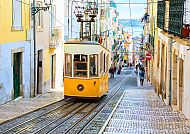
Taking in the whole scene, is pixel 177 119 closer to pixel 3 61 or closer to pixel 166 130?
pixel 166 130

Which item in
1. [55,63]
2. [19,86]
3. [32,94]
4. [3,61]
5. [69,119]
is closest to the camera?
[69,119]

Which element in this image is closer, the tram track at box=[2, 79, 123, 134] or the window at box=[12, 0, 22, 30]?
the tram track at box=[2, 79, 123, 134]

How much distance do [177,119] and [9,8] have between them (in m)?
9.48

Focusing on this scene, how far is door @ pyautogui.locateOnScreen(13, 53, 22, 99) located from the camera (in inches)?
857

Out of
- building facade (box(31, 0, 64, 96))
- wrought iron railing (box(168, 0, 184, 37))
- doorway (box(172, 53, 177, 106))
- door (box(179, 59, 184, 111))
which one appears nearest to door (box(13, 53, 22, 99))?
building facade (box(31, 0, 64, 96))

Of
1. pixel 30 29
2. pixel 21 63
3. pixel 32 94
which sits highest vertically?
pixel 30 29

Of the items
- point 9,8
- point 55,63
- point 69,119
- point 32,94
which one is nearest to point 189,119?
point 69,119

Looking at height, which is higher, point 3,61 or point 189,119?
point 3,61

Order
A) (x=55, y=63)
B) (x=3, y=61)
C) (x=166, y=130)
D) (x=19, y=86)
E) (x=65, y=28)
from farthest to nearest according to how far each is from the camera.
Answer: (x=65, y=28), (x=55, y=63), (x=19, y=86), (x=3, y=61), (x=166, y=130)

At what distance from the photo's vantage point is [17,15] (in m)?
21.7

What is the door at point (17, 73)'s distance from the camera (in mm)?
21758

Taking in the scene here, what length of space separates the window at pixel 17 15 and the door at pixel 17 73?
142 cm

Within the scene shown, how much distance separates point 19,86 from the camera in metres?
22.5

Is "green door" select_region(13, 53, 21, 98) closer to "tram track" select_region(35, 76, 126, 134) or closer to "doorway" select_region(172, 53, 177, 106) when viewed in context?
"tram track" select_region(35, 76, 126, 134)
